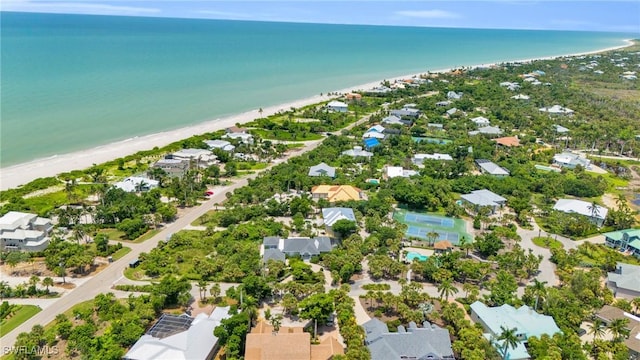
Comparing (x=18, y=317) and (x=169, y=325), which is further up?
(x=18, y=317)

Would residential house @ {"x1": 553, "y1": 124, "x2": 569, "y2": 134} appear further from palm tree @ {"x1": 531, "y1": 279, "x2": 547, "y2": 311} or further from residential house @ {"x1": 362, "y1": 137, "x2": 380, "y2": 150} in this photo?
palm tree @ {"x1": 531, "y1": 279, "x2": 547, "y2": 311}

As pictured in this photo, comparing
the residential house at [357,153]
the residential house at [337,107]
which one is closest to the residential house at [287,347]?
the residential house at [357,153]

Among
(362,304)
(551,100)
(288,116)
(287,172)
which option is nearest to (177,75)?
(288,116)

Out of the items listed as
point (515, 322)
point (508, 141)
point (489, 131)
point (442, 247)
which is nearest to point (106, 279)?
point (442, 247)

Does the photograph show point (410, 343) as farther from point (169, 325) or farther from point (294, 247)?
point (169, 325)

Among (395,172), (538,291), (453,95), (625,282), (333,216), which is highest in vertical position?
(453,95)

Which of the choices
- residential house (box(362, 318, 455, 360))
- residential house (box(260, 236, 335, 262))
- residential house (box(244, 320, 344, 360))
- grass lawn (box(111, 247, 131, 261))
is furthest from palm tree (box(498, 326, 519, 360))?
grass lawn (box(111, 247, 131, 261))

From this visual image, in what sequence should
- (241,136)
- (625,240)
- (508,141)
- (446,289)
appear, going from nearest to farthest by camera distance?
(446,289) → (625,240) → (241,136) → (508,141)

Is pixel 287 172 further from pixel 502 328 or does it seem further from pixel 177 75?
pixel 177 75
